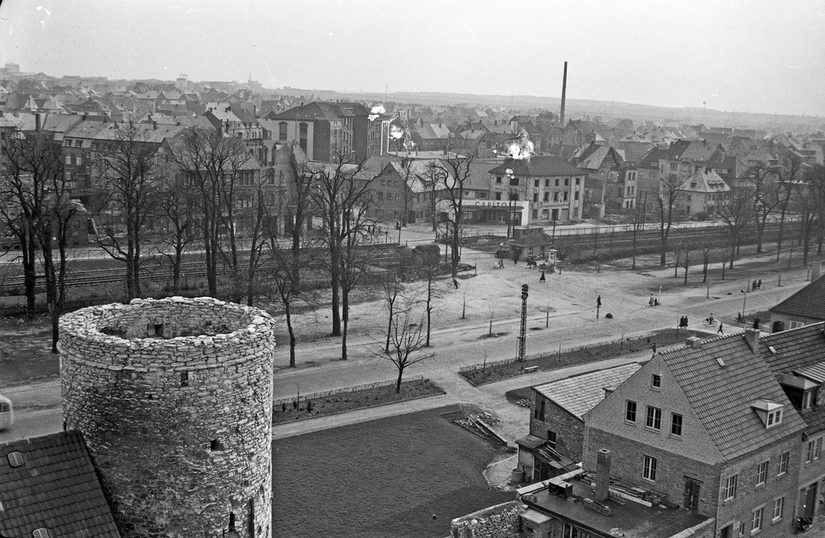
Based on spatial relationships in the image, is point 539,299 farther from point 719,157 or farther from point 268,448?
point 719,157

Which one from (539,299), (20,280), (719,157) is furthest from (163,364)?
(719,157)

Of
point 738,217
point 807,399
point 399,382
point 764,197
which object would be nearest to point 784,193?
point 764,197

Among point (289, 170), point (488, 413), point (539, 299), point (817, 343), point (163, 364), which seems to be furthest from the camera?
point (289, 170)

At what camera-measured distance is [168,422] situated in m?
14.8

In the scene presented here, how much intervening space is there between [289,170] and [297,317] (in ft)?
101

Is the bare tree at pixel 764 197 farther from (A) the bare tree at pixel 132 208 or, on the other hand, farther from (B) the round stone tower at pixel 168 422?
(B) the round stone tower at pixel 168 422

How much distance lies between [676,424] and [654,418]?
27.8 inches

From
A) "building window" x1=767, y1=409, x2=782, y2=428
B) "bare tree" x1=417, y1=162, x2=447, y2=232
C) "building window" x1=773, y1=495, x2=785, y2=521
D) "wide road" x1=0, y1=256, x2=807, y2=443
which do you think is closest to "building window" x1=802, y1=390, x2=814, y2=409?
"building window" x1=767, y1=409, x2=782, y2=428

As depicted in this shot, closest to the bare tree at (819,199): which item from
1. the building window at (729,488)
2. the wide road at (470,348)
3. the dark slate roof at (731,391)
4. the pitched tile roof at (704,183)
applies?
the wide road at (470,348)

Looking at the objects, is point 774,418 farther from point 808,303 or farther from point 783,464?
point 808,303

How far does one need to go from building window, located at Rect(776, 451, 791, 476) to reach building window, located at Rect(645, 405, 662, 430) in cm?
426

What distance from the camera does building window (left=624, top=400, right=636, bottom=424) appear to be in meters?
25.5

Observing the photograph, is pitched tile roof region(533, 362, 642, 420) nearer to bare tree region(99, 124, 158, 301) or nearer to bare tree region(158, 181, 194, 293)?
bare tree region(158, 181, 194, 293)

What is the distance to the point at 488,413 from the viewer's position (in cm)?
3475
